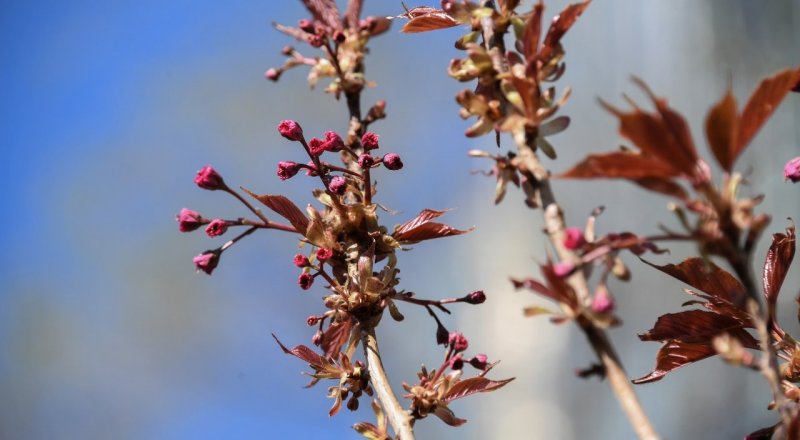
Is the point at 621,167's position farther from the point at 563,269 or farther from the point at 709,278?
the point at 709,278

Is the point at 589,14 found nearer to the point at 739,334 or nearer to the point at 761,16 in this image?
the point at 761,16

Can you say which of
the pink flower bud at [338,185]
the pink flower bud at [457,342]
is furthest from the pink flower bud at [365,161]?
the pink flower bud at [457,342]

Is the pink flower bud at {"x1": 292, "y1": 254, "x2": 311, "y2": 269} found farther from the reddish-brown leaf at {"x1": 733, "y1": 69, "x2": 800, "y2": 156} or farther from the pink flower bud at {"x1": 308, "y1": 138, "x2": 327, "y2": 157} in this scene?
the reddish-brown leaf at {"x1": 733, "y1": 69, "x2": 800, "y2": 156}

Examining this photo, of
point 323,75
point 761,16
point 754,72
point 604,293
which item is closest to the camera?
point 604,293

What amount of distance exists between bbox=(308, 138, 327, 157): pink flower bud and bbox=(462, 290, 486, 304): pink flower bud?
14 centimetres

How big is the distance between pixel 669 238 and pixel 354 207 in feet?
0.83

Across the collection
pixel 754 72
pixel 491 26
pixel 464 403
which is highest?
pixel 491 26

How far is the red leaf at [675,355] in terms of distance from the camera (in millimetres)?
492

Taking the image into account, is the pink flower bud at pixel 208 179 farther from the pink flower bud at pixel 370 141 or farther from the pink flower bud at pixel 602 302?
the pink flower bud at pixel 602 302

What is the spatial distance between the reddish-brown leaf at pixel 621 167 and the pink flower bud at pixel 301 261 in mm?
244

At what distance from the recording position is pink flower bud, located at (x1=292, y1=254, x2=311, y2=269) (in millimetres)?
525

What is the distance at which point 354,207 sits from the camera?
54 centimetres

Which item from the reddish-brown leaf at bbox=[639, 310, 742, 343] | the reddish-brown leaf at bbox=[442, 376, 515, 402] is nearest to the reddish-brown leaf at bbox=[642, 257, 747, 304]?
the reddish-brown leaf at bbox=[639, 310, 742, 343]

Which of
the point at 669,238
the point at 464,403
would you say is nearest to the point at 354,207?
the point at 669,238
